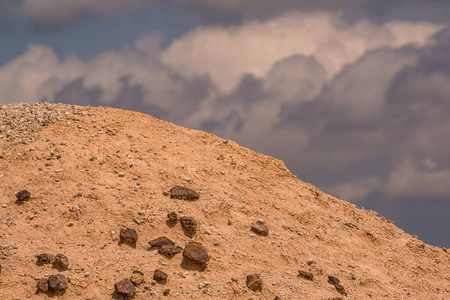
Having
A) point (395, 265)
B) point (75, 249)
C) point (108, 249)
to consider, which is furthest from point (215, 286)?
point (395, 265)

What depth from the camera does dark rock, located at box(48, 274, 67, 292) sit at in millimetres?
10195

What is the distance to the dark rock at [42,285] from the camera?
10.2 meters

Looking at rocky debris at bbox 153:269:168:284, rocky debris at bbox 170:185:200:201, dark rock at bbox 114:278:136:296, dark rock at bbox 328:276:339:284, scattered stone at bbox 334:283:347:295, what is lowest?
dark rock at bbox 114:278:136:296

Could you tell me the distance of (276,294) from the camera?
11148 millimetres

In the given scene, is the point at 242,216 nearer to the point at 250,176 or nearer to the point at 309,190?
the point at 250,176

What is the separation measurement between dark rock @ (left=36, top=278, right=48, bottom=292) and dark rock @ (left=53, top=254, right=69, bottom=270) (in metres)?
0.47

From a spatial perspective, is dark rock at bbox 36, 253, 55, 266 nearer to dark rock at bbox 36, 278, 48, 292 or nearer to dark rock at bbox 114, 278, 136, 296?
dark rock at bbox 36, 278, 48, 292

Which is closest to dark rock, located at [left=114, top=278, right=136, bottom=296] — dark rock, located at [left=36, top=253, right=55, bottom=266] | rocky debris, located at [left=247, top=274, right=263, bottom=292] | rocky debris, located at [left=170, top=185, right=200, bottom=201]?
dark rock, located at [left=36, top=253, right=55, bottom=266]

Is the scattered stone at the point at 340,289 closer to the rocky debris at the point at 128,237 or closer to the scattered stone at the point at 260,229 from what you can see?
the scattered stone at the point at 260,229

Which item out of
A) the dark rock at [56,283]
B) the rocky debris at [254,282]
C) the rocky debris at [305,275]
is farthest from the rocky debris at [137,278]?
the rocky debris at [305,275]

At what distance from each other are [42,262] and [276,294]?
529cm

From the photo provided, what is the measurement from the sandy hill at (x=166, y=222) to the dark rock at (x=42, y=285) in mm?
140

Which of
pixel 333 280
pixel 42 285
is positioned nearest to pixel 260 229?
pixel 333 280

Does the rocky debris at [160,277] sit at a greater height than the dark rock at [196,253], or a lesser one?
lesser
